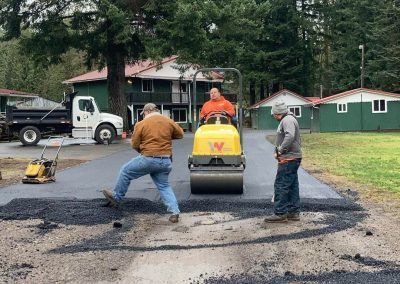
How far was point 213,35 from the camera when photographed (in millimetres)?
29859

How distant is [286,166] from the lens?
26.4 ft

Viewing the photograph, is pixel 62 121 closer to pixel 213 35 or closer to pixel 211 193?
pixel 213 35

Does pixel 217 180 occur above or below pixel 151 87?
below

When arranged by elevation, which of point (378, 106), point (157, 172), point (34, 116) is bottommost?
point (157, 172)

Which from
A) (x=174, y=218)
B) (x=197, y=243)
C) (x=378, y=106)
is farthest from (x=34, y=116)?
(x=378, y=106)

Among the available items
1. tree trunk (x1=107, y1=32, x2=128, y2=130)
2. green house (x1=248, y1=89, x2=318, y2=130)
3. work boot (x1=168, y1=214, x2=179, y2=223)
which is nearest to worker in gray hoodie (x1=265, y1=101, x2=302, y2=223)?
work boot (x1=168, y1=214, x2=179, y2=223)

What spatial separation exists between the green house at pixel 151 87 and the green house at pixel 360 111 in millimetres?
11369

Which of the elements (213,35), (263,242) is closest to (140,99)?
(213,35)

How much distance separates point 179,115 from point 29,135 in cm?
3143

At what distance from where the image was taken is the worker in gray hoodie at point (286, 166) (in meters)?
7.93

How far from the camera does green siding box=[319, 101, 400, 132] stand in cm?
4472

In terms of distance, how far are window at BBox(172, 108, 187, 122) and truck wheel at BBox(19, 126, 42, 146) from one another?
100 feet

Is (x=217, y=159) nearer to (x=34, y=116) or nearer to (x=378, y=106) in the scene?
(x=34, y=116)

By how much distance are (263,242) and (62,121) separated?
22.2 metres
